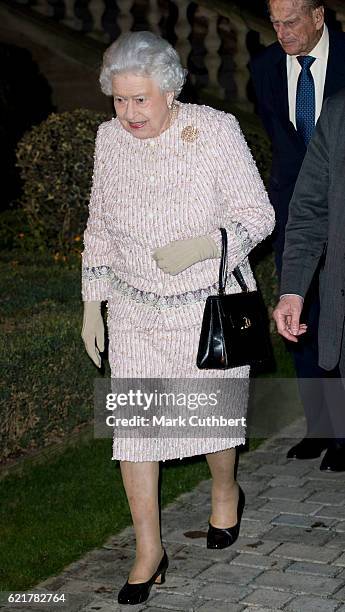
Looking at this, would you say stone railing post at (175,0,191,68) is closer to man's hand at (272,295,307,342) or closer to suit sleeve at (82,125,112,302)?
suit sleeve at (82,125,112,302)

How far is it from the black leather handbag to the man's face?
1345 mm

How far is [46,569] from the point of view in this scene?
529 centimetres

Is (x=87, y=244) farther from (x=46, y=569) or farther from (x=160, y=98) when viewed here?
(x=46, y=569)

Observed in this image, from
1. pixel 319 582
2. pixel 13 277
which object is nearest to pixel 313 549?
pixel 319 582

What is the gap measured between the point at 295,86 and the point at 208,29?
6981mm

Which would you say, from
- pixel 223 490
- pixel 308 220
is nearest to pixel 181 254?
pixel 308 220

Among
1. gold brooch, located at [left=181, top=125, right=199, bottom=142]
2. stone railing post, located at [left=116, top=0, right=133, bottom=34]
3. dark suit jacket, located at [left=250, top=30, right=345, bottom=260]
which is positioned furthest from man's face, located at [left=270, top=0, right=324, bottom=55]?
stone railing post, located at [left=116, top=0, right=133, bottom=34]

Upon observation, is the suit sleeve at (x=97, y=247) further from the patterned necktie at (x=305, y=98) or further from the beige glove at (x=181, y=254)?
the patterned necktie at (x=305, y=98)

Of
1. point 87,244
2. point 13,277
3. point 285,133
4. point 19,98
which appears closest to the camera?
point 87,244

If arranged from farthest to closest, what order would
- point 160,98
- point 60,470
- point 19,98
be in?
point 19,98 → point 60,470 → point 160,98

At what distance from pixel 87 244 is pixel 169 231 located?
412 mm

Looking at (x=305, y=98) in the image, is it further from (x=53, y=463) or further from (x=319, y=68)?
(x=53, y=463)

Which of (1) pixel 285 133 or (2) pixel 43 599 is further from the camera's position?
(1) pixel 285 133

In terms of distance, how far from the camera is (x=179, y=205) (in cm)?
489
